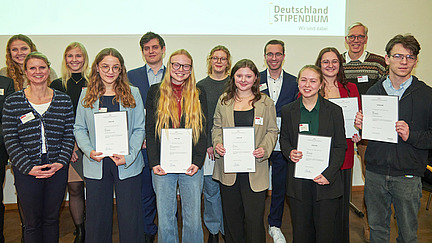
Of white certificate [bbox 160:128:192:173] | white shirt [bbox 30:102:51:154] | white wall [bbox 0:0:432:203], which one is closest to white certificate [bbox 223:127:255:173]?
white certificate [bbox 160:128:192:173]

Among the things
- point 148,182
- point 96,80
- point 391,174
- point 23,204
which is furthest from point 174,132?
point 391,174

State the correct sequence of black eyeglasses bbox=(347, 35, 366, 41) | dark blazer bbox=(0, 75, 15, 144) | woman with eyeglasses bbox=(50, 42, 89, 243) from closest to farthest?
dark blazer bbox=(0, 75, 15, 144), woman with eyeglasses bbox=(50, 42, 89, 243), black eyeglasses bbox=(347, 35, 366, 41)

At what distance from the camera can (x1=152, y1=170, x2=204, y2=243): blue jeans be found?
113 inches

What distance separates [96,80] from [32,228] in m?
1.39

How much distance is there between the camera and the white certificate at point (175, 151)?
2805mm

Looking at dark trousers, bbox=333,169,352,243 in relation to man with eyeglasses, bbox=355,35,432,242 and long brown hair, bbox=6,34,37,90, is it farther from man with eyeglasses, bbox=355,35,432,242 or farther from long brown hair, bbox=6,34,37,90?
long brown hair, bbox=6,34,37,90

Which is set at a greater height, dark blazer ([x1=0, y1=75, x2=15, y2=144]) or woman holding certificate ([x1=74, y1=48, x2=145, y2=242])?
dark blazer ([x1=0, y1=75, x2=15, y2=144])

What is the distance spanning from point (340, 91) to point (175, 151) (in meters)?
1.67

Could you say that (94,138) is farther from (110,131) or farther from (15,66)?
(15,66)

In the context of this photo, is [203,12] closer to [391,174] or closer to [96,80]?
[96,80]

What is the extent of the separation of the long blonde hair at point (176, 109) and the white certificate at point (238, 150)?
26cm

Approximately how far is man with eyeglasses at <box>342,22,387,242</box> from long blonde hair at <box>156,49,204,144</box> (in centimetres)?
197

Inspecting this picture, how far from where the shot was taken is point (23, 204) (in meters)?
2.79

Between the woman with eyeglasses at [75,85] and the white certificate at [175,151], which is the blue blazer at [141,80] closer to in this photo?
the woman with eyeglasses at [75,85]
